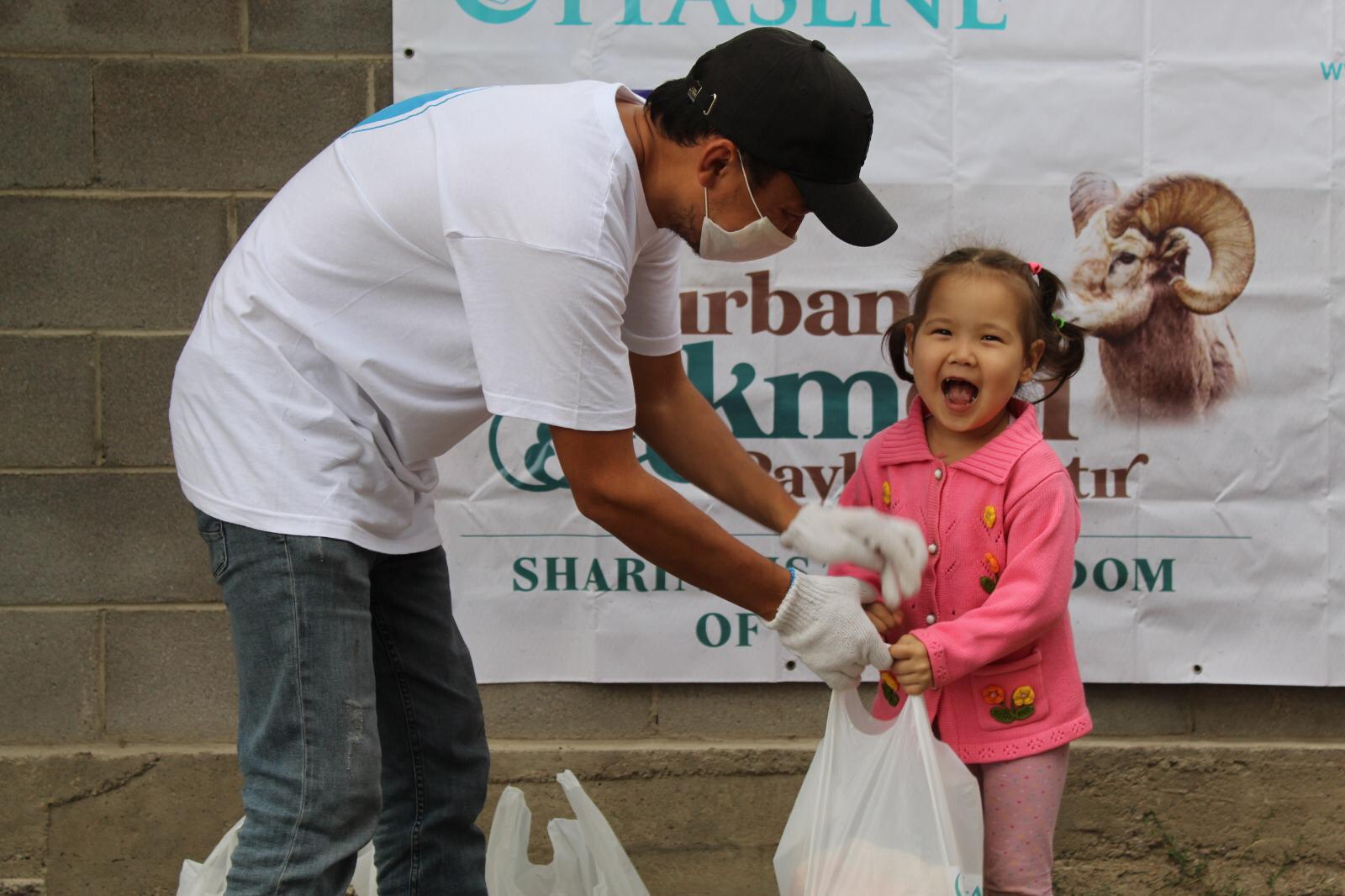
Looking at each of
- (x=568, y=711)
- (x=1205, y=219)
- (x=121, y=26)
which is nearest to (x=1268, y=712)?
(x=1205, y=219)

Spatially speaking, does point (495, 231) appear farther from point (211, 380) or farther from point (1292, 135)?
point (1292, 135)

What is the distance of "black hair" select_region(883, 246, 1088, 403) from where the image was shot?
2.14 m

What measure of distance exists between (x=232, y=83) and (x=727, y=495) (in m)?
1.50

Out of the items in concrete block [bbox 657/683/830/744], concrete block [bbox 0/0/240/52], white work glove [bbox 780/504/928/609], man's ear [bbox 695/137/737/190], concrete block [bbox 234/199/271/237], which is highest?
concrete block [bbox 0/0/240/52]

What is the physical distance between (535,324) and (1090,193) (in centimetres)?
173

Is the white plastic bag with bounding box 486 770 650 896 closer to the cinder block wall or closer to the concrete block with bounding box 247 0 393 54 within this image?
the cinder block wall

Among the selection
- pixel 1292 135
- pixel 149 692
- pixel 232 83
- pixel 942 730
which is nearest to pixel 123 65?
pixel 232 83

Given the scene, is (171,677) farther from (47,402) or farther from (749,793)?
(749,793)

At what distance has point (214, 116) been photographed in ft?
9.55

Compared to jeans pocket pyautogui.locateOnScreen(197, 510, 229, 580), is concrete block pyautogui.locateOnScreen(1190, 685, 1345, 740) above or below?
below

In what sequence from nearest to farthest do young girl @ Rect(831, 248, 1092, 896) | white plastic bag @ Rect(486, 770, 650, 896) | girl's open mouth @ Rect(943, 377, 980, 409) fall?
young girl @ Rect(831, 248, 1092, 896) → girl's open mouth @ Rect(943, 377, 980, 409) → white plastic bag @ Rect(486, 770, 650, 896)

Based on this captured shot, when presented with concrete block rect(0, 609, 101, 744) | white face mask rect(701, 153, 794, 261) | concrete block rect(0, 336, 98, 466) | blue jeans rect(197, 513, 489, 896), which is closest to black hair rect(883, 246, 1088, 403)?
white face mask rect(701, 153, 794, 261)

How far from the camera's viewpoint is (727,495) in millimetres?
2246

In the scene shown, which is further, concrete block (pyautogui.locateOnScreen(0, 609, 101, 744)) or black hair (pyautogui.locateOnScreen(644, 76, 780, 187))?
concrete block (pyautogui.locateOnScreen(0, 609, 101, 744))
